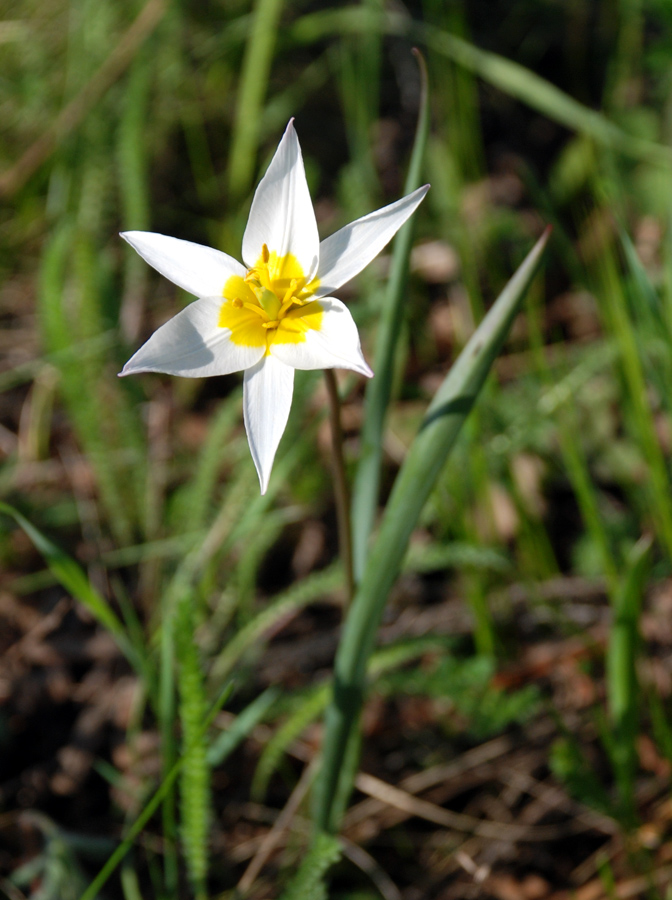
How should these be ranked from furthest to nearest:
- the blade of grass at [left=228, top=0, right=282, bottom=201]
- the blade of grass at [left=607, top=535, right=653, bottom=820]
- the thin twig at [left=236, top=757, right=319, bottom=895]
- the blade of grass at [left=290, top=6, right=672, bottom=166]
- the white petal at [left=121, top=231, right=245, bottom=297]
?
the blade of grass at [left=228, top=0, right=282, bottom=201]
the blade of grass at [left=290, top=6, right=672, bottom=166]
the thin twig at [left=236, top=757, right=319, bottom=895]
the blade of grass at [left=607, top=535, right=653, bottom=820]
the white petal at [left=121, top=231, right=245, bottom=297]

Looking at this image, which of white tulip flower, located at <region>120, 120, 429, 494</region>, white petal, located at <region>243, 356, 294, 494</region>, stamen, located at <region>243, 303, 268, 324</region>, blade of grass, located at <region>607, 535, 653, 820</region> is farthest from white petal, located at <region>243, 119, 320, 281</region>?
blade of grass, located at <region>607, 535, 653, 820</region>

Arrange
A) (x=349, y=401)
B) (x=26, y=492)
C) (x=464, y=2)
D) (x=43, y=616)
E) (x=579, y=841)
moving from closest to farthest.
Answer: (x=579, y=841)
(x=43, y=616)
(x=26, y=492)
(x=349, y=401)
(x=464, y=2)

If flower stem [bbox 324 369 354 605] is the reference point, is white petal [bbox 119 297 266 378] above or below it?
above

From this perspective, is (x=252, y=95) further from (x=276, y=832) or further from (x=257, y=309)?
(x=276, y=832)

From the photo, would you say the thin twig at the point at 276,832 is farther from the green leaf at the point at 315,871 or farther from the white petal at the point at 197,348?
the white petal at the point at 197,348

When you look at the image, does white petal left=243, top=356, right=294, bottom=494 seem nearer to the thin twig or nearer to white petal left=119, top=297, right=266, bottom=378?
white petal left=119, top=297, right=266, bottom=378

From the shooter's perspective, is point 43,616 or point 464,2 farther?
point 464,2

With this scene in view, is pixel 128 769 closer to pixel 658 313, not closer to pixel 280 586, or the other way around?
pixel 280 586

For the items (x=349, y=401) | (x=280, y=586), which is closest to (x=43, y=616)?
(x=280, y=586)
